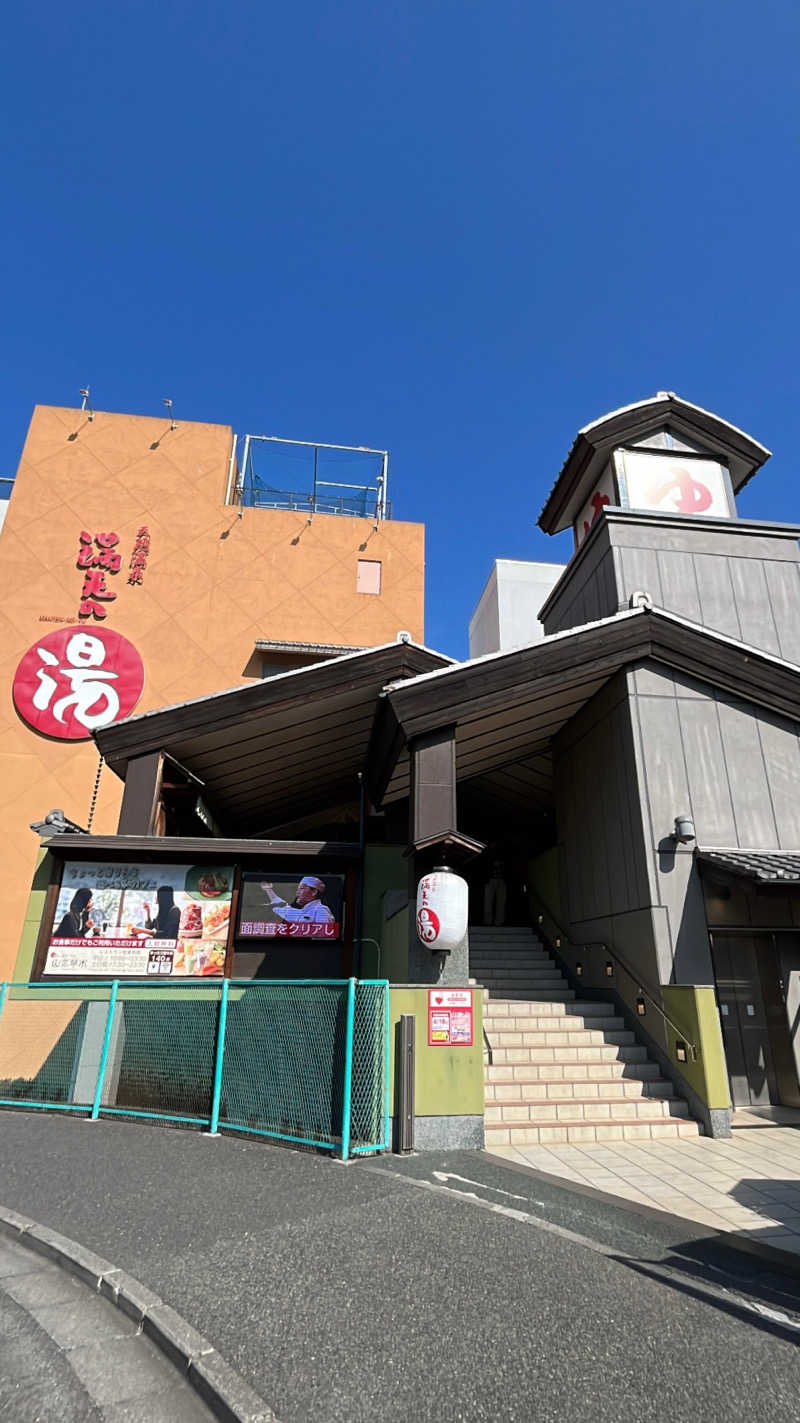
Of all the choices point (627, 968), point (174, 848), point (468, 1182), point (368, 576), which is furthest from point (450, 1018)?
point (368, 576)

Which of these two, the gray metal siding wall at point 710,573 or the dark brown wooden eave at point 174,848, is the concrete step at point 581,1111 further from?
the gray metal siding wall at point 710,573

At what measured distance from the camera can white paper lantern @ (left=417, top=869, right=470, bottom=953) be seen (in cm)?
816

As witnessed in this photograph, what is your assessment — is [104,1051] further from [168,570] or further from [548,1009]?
[168,570]

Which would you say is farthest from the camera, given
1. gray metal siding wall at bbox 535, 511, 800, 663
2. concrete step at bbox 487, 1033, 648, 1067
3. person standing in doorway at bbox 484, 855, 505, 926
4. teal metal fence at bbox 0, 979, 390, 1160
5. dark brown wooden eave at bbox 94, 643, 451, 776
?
person standing in doorway at bbox 484, 855, 505, 926

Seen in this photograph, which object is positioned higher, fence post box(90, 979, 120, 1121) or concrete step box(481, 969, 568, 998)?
concrete step box(481, 969, 568, 998)

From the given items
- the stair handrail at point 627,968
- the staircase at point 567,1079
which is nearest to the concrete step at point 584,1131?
the staircase at point 567,1079

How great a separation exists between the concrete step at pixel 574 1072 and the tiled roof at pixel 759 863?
9.19ft

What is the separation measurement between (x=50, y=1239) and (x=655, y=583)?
1243 centimetres

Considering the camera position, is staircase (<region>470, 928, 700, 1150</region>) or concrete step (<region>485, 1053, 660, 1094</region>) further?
concrete step (<region>485, 1053, 660, 1094</region>)

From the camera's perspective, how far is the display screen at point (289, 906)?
11508 millimetres

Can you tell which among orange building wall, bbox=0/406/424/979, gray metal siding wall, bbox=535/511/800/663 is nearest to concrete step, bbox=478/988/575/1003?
gray metal siding wall, bbox=535/511/800/663

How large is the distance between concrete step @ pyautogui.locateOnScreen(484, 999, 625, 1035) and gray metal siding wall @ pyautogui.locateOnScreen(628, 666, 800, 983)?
161 centimetres

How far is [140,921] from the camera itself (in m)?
11.1

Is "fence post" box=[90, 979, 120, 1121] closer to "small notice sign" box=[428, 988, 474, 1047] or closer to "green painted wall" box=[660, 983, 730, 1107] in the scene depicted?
"small notice sign" box=[428, 988, 474, 1047]
